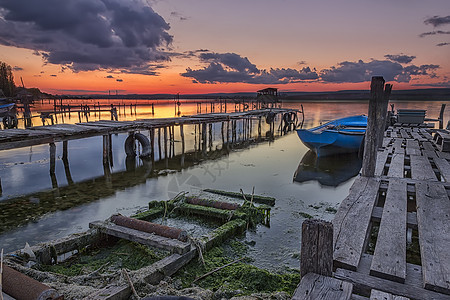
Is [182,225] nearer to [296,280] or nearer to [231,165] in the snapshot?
[296,280]

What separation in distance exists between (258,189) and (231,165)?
174 inches

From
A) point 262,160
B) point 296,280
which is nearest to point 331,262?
point 296,280

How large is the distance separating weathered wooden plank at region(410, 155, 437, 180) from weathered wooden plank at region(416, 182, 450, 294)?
0.90 m

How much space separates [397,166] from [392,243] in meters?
4.88

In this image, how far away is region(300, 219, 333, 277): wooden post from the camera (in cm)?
285

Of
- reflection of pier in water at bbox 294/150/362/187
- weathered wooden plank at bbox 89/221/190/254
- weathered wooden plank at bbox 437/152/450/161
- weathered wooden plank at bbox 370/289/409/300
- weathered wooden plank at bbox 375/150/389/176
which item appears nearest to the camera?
weathered wooden plank at bbox 370/289/409/300

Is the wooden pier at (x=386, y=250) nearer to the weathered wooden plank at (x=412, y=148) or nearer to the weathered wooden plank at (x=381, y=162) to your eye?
the weathered wooden plank at (x=381, y=162)

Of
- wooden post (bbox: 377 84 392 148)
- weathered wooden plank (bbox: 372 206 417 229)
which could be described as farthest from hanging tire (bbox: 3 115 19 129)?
weathered wooden plank (bbox: 372 206 417 229)

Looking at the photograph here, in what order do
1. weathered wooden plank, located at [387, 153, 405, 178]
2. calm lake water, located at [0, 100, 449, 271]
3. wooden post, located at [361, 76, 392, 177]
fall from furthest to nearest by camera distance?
1. calm lake water, located at [0, 100, 449, 271]
2. weathered wooden plank, located at [387, 153, 405, 178]
3. wooden post, located at [361, 76, 392, 177]

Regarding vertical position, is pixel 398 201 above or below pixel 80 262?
above

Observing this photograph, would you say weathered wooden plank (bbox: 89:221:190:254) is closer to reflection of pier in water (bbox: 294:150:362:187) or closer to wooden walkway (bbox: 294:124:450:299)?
wooden walkway (bbox: 294:124:450:299)

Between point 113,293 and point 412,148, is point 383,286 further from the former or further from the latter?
point 412,148

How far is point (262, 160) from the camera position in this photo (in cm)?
1723

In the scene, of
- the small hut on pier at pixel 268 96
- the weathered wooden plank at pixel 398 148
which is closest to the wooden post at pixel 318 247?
the weathered wooden plank at pixel 398 148
